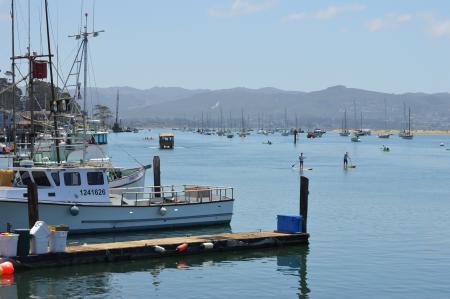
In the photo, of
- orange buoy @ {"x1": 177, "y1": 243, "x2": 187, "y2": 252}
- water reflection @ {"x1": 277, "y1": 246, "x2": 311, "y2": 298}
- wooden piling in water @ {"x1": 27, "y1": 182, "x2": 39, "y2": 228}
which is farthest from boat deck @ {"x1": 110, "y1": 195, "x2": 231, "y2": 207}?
water reflection @ {"x1": 277, "y1": 246, "x2": 311, "y2": 298}

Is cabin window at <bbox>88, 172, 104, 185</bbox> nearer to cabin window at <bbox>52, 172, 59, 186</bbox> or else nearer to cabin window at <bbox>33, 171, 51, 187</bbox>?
cabin window at <bbox>52, 172, 59, 186</bbox>

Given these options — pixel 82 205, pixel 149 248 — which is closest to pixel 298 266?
pixel 149 248

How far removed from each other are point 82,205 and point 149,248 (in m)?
6.15

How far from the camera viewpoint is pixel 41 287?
29.1 metres

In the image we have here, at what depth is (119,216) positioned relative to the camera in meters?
39.8

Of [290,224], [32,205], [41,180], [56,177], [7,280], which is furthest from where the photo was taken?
[290,224]

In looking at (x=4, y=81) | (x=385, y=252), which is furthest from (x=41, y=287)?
(x=4, y=81)

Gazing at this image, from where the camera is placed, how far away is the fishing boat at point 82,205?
3709cm

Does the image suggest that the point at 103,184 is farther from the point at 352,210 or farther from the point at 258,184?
the point at 258,184

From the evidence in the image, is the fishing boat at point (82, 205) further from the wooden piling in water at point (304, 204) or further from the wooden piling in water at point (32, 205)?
the wooden piling in water at point (304, 204)

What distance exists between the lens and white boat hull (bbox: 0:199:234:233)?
121 ft

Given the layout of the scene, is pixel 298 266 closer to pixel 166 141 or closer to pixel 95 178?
pixel 95 178

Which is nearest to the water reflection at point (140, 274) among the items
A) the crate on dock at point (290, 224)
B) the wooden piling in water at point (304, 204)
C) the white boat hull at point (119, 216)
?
the crate on dock at point (290, 224)

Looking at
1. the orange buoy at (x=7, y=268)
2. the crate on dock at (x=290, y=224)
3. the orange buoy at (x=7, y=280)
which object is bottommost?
the orange buoy at (x=7, y=280)
